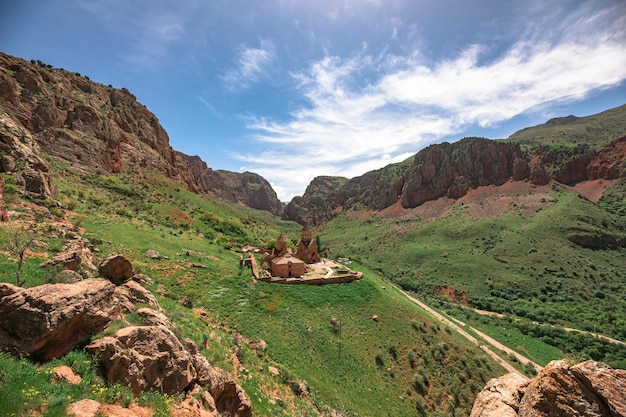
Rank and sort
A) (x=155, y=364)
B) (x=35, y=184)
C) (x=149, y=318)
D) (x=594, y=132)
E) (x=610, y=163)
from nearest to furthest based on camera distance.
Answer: (x=155, y=364) → (x=149, y=318) → (x=35, y=184) → (x=610, y=163) → (x=594, y=132)

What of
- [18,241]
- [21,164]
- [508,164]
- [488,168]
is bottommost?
[18,241]

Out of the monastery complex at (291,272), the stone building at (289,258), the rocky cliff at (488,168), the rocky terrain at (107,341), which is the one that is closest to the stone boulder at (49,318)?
the rocky terrain at (107,341)

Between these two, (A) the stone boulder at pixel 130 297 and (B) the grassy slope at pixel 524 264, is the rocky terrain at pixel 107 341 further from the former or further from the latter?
(B) the grassy slope at pixel 524 264

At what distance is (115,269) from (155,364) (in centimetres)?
709

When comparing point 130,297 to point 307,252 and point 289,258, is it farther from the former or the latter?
point 307,252

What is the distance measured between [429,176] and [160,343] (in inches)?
5605

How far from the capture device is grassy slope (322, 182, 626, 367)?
53.6 m

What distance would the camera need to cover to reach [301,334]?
24.2 metres

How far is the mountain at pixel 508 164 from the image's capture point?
110 meters

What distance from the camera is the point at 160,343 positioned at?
30.6 ft

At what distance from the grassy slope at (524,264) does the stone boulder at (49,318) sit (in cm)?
5162

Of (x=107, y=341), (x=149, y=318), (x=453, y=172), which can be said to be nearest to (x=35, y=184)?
(x=149, y=318)

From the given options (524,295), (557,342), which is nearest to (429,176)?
(524,295)

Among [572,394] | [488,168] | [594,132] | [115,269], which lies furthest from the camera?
[594,132]
